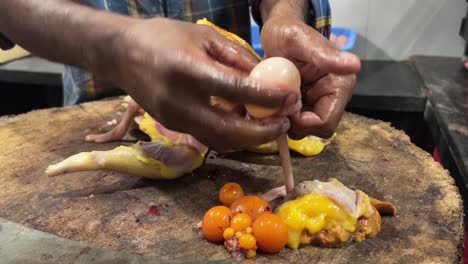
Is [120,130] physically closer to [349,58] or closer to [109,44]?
[109,44]

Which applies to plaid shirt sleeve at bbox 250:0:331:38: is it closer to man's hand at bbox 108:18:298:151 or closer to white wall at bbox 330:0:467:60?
man's hand at bbox 108:18:298:151

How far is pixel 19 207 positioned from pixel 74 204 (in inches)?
4.9

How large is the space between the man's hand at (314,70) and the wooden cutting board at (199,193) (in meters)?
0.22

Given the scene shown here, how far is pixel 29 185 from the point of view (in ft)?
4.05

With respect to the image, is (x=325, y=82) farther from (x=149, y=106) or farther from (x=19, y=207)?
(x=19, y=207)

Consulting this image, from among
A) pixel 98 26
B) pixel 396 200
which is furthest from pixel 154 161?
pixel 396 200

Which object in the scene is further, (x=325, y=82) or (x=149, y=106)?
(x=325, y=82)

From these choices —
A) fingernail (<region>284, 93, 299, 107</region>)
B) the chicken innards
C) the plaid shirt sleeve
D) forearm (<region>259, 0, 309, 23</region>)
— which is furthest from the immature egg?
the plaid shirt sleeve

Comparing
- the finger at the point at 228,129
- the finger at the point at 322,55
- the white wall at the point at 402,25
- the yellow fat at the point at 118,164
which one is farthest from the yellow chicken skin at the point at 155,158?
the white wall at the point at 402,25

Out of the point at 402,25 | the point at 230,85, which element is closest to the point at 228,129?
the point at 230,85

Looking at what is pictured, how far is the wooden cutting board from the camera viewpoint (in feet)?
3.27

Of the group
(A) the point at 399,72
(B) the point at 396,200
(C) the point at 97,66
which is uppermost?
(C) the point at 97,66

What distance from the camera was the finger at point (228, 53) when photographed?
2.88 feet

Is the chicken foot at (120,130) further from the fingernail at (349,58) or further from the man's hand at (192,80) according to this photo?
the fingernail at (349,58)
